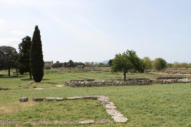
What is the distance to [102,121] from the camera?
18.0 feet

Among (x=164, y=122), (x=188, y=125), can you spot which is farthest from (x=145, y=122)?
(x=188, y=125)

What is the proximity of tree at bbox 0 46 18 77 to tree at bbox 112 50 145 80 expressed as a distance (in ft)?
88.7

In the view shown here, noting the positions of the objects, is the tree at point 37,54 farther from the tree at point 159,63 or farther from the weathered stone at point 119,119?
the tree at point 159,63

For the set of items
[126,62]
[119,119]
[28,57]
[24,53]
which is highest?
[24,53]

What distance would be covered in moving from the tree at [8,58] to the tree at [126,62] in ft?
88.7

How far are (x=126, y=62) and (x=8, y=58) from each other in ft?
107

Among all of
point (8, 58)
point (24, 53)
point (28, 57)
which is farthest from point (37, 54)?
point (8, 58)

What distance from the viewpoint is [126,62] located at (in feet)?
79.5

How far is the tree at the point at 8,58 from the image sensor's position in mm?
39094

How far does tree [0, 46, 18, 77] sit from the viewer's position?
39.1 metres

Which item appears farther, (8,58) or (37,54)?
(8,58)

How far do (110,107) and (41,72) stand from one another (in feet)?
66.6

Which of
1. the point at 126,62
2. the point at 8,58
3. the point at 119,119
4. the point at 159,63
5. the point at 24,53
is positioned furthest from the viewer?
the point at 159,63

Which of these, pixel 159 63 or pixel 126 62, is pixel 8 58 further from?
pixel 159 63
